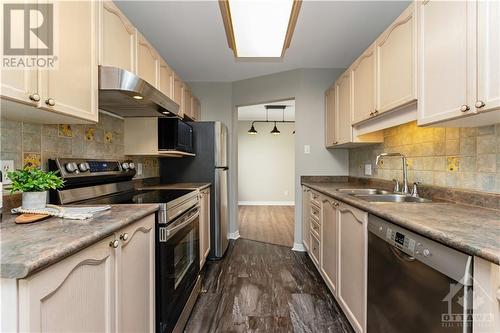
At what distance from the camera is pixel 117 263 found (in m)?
1.01

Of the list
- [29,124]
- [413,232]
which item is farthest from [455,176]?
[29,124]

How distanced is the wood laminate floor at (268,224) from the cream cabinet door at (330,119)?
1540 mm

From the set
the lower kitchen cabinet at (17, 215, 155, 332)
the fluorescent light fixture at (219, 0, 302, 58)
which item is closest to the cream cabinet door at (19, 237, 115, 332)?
the lower kitchen cabinet at (17, 215, 155, 332)

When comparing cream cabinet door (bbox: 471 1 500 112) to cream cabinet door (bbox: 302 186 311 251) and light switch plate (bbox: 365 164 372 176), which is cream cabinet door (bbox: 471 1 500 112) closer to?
light switch plate (bbox: 365 164 372 176)

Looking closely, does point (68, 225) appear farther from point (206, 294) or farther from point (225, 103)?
point (225, 103)

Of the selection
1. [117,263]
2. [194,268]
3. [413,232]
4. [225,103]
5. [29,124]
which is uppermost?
[225,103]

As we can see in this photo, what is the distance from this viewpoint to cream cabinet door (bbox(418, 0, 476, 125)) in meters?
1.09

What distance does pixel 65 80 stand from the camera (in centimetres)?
116

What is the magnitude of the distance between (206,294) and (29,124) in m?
1.78

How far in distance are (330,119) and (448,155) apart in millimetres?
1588

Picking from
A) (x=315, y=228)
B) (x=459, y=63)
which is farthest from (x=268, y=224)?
(x=459, y=63)

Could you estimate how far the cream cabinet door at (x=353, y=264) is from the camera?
1442mm

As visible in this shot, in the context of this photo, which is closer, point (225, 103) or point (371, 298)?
point (371, 298)

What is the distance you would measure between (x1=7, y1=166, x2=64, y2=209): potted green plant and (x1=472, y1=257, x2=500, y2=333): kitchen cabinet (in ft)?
5.19
